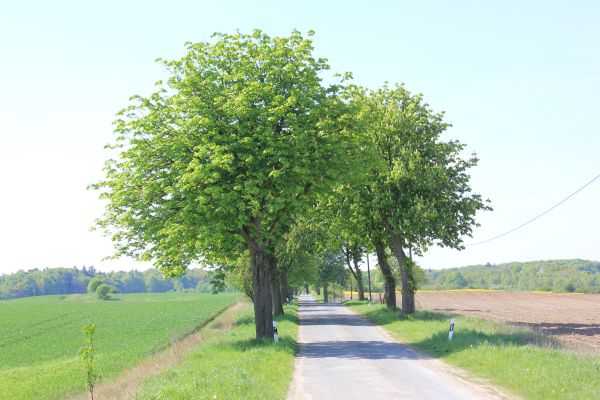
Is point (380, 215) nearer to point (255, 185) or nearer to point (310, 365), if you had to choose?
point (255, 185)

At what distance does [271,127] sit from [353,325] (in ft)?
59.8

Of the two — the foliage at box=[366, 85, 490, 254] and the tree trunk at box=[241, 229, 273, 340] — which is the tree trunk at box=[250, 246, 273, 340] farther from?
the foliage at box=[366, 85, 490, 254]

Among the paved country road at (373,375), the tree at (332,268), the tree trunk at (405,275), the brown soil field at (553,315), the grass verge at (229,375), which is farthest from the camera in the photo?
the tree at (332,268)

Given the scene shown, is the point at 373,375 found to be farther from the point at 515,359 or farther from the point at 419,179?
the point at 419,179

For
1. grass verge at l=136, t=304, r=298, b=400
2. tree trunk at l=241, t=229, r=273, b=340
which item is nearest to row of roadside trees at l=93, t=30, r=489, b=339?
tree trunk at l=241, t=229, r=273, b=340

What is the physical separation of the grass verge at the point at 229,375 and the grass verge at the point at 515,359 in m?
5.85

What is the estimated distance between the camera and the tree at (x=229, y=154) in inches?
941

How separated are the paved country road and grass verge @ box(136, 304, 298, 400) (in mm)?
580

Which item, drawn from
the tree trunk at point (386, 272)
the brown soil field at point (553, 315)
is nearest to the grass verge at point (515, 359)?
the brown soil field at point (553, 315)

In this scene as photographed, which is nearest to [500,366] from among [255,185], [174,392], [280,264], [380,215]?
[174,392]

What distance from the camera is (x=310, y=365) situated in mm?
20141

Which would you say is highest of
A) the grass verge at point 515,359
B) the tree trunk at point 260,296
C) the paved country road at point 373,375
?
the tree trunk at point 260,296

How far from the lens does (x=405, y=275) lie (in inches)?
1468

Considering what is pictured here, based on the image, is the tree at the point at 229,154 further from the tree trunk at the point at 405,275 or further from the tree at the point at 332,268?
the tree at the point at 332,268
